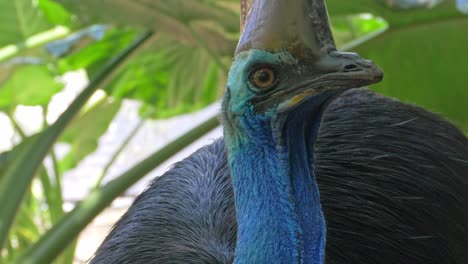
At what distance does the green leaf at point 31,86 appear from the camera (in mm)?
1732

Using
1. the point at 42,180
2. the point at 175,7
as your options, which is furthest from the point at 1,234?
the point at 42,180

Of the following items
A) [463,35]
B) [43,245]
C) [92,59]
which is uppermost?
[92,59]

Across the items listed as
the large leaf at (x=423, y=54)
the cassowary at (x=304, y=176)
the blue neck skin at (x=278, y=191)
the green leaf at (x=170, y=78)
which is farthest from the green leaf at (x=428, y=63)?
the blue neck skin at (x=278, y=191)

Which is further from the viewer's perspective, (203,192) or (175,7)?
(175,7)

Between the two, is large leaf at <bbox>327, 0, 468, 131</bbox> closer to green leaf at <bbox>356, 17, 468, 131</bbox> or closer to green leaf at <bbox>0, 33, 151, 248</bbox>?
green leaf at <bbox>356, 17, 468, 131</bbox>

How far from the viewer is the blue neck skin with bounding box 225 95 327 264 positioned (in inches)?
28.9

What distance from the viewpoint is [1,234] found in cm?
127

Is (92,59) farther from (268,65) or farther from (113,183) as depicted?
(268,65)

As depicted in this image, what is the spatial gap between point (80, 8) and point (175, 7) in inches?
6.5

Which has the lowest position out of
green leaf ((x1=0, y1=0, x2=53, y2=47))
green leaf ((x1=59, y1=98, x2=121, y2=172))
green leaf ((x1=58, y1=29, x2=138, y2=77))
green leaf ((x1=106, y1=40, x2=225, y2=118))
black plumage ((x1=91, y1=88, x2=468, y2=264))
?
black plumage ((x1=91, y1=88, x2=468, y2=264))

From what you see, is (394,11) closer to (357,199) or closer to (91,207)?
(357,199)

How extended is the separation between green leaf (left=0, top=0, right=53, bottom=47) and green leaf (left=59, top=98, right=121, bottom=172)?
0.44m

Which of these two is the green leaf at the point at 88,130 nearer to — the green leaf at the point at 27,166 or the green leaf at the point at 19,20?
the green leaf at the point at 19,20

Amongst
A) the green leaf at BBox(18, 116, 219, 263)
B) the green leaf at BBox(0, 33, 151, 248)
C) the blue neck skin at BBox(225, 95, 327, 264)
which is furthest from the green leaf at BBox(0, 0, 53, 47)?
the blue neck skin at BBox(225, 95, 327, 264)
